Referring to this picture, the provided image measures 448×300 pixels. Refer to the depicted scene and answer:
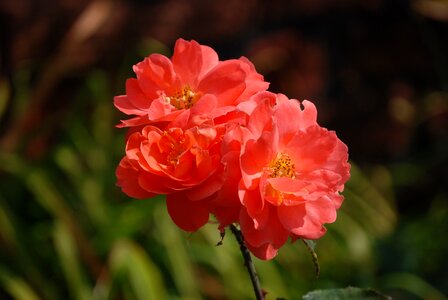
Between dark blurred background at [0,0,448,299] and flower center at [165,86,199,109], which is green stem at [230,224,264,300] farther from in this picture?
dark blurred background at [0,0,448,299]

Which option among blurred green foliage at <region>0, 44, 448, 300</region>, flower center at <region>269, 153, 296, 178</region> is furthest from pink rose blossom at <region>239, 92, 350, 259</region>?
blurred green foliage at <region>0, 44, 448, 300</region>

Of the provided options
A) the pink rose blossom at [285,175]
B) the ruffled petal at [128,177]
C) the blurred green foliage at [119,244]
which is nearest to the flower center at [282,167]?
the pink rose blossom at [285,175]

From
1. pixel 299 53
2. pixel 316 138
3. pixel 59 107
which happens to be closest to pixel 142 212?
pixel 59 107

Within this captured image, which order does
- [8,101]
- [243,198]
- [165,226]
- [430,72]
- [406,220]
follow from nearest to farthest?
[243,198], [165,226], [8,101], [406,220], [430,72]

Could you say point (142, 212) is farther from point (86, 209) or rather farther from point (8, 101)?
point (8, 101)

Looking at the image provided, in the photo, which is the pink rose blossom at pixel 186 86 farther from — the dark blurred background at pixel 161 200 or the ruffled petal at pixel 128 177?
the dark blurred background at pixel 161 200

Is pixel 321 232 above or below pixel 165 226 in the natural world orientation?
above

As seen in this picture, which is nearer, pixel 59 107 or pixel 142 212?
pixel 142 212

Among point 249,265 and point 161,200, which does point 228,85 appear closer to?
point 249,265
